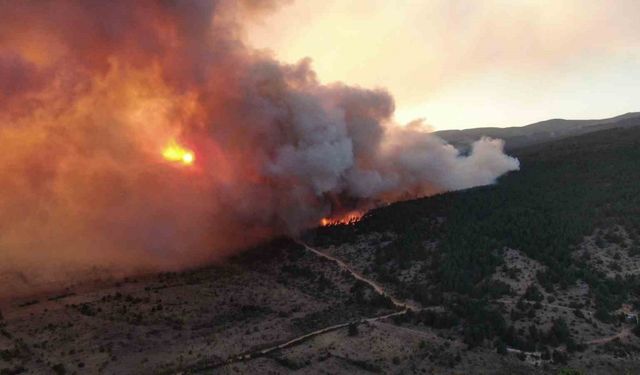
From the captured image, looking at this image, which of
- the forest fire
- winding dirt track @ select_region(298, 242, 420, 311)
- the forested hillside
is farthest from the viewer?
the forest fire

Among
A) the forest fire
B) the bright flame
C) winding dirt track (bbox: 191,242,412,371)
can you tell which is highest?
the bright flame

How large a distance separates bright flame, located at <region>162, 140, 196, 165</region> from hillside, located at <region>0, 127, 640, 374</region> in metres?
15.0

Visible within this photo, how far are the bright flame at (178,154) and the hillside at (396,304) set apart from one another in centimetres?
1504

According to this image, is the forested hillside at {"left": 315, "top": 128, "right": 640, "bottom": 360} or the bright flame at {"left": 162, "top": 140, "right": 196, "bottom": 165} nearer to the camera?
the forested hillside at {"left": 315, "top": 128, "right": 640, "bottom": 360}

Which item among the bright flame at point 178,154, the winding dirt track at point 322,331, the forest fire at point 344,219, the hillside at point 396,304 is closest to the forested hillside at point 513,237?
the hillside at point 396,304

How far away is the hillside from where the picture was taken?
34.1 m

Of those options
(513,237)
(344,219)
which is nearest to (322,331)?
(513,237)

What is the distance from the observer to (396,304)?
42.9 metres

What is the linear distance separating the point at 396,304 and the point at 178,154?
33332 mm

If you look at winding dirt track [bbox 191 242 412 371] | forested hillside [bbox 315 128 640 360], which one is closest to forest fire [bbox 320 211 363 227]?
forested hillside [bbox 315 128 640 360]

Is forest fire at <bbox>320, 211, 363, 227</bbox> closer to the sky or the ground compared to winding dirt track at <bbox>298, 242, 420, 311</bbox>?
closer to the sky

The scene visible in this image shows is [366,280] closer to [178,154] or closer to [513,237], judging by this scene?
[513,237]

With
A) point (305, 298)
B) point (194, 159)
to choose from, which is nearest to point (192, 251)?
point (194, 159)

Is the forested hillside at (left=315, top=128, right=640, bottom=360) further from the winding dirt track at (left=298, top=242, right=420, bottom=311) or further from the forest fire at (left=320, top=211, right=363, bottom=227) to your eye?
the forest fire at (left=320, top=211, right=363, bottom=227)
